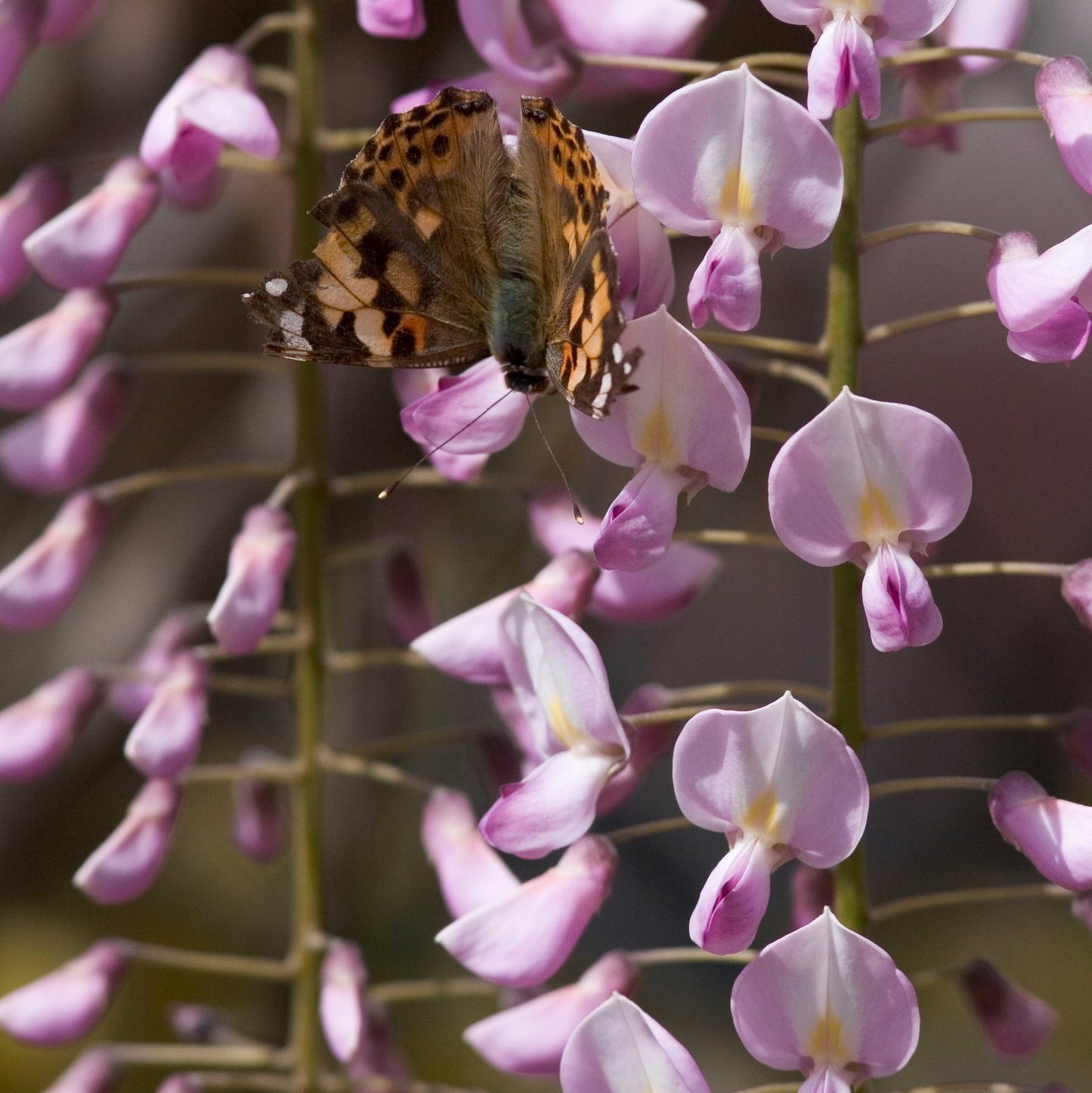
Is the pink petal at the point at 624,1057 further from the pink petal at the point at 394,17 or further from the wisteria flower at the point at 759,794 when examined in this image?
the pink petal at the point at 394,17

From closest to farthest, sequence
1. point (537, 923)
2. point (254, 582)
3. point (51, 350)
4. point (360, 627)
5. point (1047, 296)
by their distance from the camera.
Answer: point (1047, 296)
point (537, 923)
point (254, 582)
point (51, 350)
point (360, 627)

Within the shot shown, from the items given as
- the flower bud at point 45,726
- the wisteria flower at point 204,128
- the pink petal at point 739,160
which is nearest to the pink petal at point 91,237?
the wisteria flower at point 204,128

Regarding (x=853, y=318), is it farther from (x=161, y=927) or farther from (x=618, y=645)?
(x=618, y=645)

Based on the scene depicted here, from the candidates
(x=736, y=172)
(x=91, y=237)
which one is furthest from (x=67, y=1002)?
(x=736, y=172)

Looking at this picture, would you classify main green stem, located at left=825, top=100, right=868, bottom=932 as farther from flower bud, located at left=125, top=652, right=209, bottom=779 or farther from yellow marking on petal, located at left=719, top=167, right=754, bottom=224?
flower bud, located at left=125, top=652, right=209, bottom=779

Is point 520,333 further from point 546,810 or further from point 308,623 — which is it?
point 308,623

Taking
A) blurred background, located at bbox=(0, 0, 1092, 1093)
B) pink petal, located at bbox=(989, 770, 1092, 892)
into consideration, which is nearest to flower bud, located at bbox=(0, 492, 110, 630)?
blurred background, located at bbox=(0, 0, 1092, 1093)
